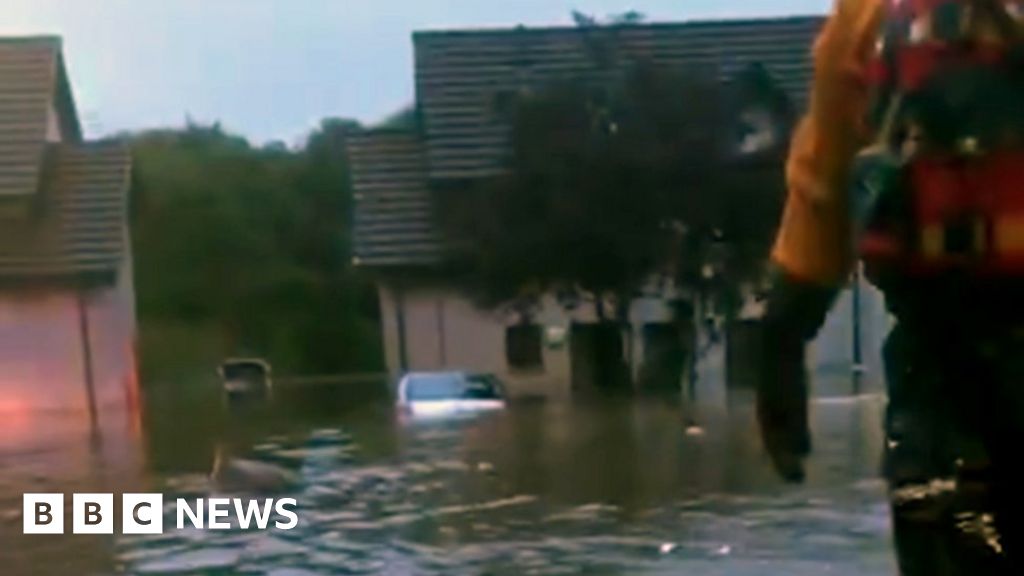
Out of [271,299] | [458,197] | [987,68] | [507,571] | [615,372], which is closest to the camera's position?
[987,68]

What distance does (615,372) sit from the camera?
5.21m

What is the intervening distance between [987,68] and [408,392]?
4.42 meters

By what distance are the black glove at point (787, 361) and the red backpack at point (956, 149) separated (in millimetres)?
97

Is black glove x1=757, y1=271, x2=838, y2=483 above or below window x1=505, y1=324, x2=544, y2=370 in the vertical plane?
above

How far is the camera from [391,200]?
4742mm

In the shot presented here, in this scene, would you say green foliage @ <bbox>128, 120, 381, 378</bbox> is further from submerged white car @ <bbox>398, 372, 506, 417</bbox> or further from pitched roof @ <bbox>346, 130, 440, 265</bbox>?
submerged white car @ <bbox>398, 372, 506, 417</bbox>

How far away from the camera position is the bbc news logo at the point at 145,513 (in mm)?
3686

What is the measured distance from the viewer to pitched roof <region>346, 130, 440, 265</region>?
438 centimetres

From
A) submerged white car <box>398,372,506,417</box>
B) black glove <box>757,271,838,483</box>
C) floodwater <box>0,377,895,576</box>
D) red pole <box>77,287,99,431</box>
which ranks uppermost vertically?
black glove <box>757,271,838,483</box>

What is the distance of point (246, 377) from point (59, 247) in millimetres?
644

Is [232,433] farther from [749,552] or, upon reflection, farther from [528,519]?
[749,552]

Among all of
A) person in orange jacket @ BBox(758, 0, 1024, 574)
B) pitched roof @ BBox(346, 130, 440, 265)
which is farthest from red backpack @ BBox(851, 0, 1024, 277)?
pitched roof @ BBox(346, 130, 440, 265)

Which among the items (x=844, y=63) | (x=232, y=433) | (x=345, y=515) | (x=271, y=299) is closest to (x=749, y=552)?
(x=345, y=515)

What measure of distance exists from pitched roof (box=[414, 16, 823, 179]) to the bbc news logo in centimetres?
118
